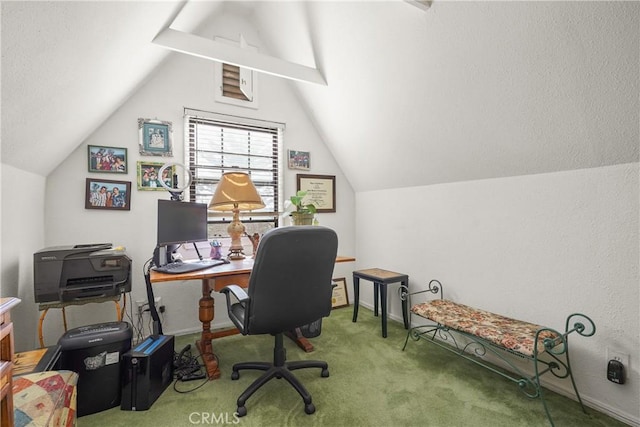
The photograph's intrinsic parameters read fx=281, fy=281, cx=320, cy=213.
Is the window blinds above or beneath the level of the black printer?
above

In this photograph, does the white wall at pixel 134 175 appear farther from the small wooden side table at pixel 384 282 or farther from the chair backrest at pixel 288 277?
the chair backrest at pixel 288 277

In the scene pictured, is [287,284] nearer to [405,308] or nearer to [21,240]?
[405,308]

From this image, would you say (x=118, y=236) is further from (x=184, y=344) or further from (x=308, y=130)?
(x=308, y=130)

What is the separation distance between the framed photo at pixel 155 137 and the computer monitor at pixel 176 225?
0.72 m

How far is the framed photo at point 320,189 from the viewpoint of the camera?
3328 millimetres

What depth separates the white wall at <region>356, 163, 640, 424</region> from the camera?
1.53m

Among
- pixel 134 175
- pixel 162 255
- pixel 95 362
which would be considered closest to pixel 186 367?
pixel 95 362

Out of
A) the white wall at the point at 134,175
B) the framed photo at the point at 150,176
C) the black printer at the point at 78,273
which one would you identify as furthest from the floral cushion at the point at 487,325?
the framed photo at the point at 150,176

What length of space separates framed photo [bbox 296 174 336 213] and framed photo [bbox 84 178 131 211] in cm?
168

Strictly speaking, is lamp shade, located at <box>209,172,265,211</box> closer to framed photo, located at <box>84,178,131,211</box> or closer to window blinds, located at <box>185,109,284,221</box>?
window blinds, located at <box>185,109,284,221</box>

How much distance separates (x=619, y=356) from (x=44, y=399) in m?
2.77

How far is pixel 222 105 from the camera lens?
9.47ft

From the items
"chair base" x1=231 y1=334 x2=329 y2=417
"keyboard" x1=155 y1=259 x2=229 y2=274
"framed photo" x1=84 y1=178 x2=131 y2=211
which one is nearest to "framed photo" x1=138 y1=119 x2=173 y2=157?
"framed photo" x1=84 y1=178 x2=131 y2=211

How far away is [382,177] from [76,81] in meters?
2.59
